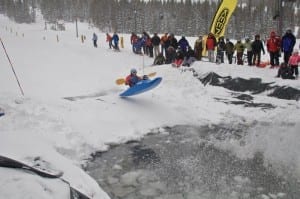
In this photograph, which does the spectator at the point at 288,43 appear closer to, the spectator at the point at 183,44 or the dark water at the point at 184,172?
the spectator at the point at 183,44

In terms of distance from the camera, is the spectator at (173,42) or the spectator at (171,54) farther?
the spectator at (173,42)

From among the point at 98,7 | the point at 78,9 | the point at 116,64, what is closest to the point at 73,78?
the point at 116,64

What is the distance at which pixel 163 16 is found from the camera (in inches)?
2901

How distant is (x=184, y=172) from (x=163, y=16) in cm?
6812

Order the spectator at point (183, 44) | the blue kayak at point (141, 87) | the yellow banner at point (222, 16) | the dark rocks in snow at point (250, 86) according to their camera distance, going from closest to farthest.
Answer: the dark rocks in snow at point (250, 86)
the blue kayak at point (141, 87)
the yellow banner at point (222, 16)
the spectator at point (183, 44)

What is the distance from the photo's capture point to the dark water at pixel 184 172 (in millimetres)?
7051

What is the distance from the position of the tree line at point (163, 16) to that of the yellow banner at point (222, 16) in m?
43.1

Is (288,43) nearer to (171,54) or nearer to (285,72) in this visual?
(285,72)

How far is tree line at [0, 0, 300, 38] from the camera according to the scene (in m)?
82.2

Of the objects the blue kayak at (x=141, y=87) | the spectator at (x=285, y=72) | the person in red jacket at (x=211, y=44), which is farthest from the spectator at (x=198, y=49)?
the blue kayak at (x=141, y=87)

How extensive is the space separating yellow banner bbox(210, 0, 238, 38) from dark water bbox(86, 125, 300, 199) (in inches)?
375

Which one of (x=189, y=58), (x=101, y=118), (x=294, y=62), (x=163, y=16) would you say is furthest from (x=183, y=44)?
(x=163, y=16)

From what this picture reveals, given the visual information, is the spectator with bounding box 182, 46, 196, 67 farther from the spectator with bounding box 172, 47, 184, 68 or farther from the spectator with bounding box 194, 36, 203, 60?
the spectator with bounding box 194, 36, 203, 60

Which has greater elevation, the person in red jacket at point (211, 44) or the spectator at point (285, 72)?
the person in red jacket at point (211, 44)
